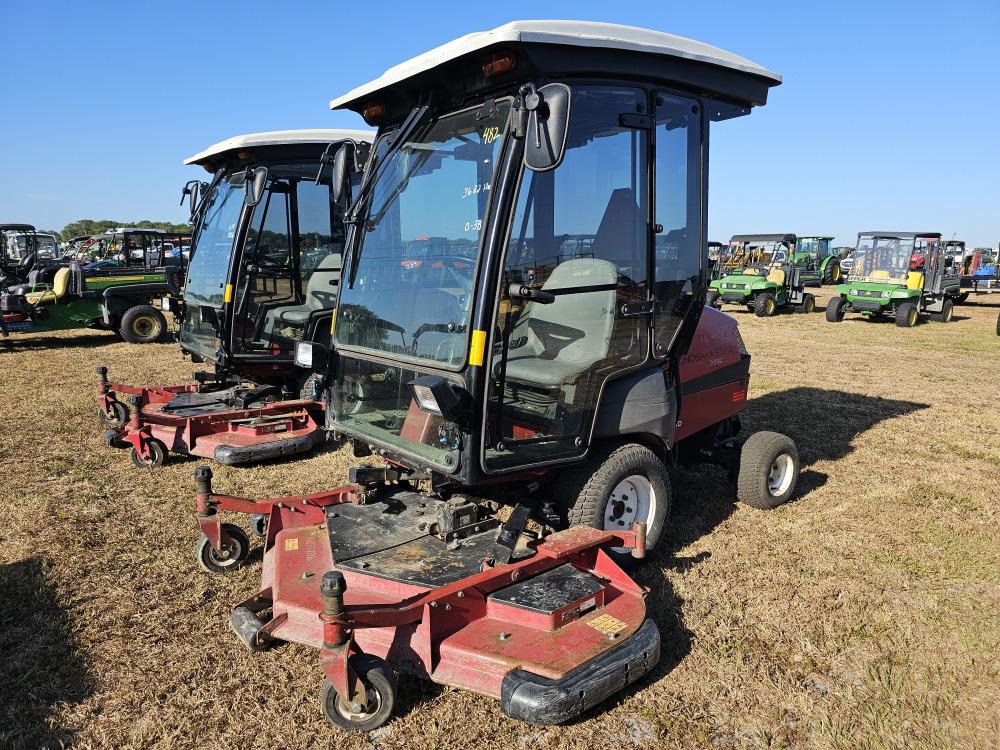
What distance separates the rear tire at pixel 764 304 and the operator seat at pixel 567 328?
15.9m

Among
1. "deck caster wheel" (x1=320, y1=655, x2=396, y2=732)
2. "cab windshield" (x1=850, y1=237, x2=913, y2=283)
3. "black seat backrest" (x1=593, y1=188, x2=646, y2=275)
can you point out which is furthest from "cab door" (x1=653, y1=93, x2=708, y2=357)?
"cab windshield" (x1=850, y1=237, x2=913, y2=283)

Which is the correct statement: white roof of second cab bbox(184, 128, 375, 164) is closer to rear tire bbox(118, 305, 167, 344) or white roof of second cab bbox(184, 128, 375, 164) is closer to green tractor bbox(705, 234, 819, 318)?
rear tire bbox(118, 305, 167, 344)

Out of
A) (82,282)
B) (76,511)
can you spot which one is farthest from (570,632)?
(82,282)

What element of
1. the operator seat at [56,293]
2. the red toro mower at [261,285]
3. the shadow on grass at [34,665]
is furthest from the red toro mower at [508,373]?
the operator seat at [56,293]

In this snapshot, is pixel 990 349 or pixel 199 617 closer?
pixel 199 617

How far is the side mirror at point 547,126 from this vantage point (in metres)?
2.51

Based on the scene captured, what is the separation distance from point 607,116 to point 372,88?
3.74 feet

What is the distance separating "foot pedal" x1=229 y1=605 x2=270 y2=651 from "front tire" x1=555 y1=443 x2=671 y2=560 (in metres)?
1.47

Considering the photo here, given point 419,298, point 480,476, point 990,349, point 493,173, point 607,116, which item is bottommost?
point 990,349

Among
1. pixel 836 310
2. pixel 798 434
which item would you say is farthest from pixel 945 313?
pixel 798 434

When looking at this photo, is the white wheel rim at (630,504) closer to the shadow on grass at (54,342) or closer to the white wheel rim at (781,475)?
the white wheel rim at (781,475)

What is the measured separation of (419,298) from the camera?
10.4 feet

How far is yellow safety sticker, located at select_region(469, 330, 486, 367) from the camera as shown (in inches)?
109

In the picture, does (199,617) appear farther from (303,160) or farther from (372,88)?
(303,160)
